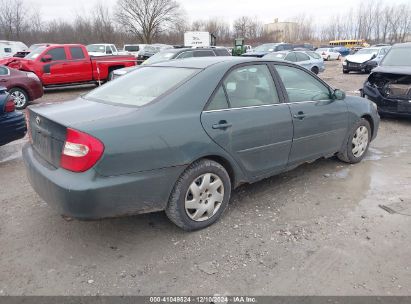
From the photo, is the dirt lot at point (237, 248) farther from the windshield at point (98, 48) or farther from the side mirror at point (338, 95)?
the windshield at point (98, 48)

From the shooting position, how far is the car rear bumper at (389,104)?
7398mm

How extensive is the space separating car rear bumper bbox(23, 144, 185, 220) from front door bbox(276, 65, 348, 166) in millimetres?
1664

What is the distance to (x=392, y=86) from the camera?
7645 millimetres

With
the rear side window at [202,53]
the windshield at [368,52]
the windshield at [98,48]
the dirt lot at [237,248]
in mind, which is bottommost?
the dirt lot at [237,248]

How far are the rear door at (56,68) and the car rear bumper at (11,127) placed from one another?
7669 millimetres

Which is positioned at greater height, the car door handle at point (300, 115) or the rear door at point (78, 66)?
the rear door at point (78, 66)

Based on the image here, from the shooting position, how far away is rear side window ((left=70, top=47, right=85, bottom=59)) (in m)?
13.1

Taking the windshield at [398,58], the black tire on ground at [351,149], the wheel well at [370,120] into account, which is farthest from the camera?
the windshield at [398,58]

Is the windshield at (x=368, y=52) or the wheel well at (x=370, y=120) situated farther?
the windshield at (x=368, y=52)

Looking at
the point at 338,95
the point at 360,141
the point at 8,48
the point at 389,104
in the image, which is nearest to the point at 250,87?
the point at 338,95

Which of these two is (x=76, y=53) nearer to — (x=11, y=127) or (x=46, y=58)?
(x=46, y=58)

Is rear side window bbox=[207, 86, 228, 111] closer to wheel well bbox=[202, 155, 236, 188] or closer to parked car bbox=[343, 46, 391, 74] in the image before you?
wheel well bbox=[202, 155, 236, 188]

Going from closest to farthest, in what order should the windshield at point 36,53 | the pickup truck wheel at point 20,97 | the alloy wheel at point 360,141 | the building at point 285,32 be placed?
the alloy wheel at point 360,141 < the pickup truck wheel at point 20,97 < the windshield at point 36,53 < the building at point 285,32

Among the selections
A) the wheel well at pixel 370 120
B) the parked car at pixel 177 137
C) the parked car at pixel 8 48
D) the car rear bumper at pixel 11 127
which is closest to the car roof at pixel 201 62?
the parked car at pixel 177 137
